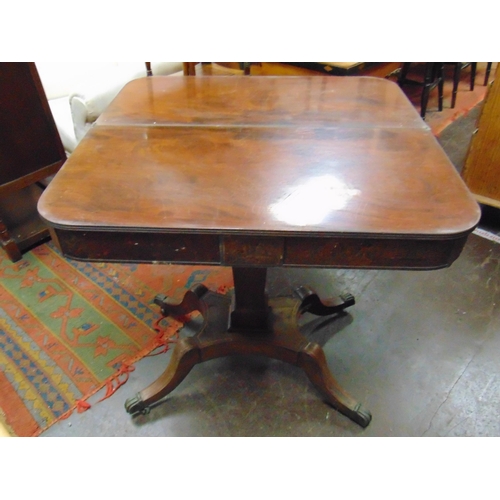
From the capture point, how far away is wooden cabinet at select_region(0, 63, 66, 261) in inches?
62.6

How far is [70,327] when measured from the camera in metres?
1.54

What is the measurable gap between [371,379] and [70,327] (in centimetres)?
112

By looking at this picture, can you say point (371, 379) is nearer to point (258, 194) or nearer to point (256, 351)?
point (256, 351)

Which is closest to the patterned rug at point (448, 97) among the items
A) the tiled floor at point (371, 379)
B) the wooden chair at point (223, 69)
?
the wooden chair at point (223, 69)

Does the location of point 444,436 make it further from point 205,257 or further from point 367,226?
point 205,257

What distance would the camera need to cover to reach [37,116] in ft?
5.55

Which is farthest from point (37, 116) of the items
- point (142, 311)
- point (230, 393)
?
point (230, 393)

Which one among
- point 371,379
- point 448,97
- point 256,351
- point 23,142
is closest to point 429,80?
point 448,97

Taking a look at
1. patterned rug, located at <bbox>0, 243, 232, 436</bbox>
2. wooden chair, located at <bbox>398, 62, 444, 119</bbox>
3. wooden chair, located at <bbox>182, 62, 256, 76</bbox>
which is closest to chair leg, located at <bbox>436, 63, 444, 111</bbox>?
wooden chair, located at <bbox>398, 62, 444, 119</bbox>

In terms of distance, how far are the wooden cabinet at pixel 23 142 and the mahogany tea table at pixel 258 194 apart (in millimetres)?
609

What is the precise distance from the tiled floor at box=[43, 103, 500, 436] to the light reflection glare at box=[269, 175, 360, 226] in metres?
0.76

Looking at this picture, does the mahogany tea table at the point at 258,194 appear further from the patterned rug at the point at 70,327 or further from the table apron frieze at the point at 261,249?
the patterned rug at the point at 70,327

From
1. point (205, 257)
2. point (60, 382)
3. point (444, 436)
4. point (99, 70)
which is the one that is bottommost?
point (444, 436)

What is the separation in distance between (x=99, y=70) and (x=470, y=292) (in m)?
2.22
